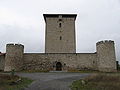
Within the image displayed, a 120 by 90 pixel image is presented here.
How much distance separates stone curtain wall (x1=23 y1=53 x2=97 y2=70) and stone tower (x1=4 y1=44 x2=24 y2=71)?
3.50 ft

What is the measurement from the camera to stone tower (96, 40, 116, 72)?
27.2m

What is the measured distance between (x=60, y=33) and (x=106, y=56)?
1077 centimetres

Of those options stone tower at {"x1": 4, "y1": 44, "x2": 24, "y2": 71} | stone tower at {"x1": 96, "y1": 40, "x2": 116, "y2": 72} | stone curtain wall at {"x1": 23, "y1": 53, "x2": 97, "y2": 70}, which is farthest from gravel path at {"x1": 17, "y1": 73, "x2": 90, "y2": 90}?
stone curtain wall at {"x1": 23, "y1": 53, "x2": 97, "y2": 70}

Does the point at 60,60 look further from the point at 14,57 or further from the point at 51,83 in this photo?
the point at 51,83

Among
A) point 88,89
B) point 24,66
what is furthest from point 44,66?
point 88,89

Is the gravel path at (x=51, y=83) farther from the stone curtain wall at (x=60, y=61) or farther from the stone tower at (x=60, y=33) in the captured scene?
the stone tower at (x=60, y=33)

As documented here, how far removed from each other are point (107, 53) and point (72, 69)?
19.1 feet

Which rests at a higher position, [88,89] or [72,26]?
[72,26]

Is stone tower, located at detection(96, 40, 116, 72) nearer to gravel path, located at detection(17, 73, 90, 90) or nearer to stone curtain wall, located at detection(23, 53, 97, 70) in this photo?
stone curtain wall, located at detection(23, 53, 97, 70)

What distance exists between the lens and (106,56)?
2753 centimetres

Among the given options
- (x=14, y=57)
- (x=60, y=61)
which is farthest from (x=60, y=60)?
(x=14, y=57)

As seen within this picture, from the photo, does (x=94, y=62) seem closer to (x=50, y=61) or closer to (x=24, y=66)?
(x=50, y=61)

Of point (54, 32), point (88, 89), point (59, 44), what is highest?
point (54, 32)

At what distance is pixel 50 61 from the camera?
29.5 metres
